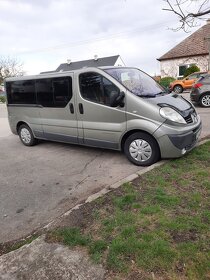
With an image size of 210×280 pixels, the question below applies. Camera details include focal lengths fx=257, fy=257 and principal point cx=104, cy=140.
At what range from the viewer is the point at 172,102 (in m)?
4.97

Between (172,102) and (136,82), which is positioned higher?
(136,82)

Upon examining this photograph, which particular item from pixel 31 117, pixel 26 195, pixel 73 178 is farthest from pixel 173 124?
pixel 31 117

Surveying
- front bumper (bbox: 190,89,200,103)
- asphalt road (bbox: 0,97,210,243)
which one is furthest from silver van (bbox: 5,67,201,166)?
front bumper (bbox: 190,89,200,103)

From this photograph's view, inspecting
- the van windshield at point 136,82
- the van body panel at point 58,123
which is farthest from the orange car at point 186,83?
the van body panel at point 58,123

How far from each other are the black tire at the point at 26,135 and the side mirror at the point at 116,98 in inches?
122

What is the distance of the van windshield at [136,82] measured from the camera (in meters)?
5.09

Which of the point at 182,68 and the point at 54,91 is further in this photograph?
the point at 182,68

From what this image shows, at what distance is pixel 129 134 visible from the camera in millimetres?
5109

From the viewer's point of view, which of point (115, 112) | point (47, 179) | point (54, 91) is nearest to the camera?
point (47, 179)

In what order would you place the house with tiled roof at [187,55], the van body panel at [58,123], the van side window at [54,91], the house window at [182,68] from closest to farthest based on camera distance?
the van side window at [54,91] < the van body panel at [58,123] < the house with tiled roof at [187,55] < the house window at [182,68]

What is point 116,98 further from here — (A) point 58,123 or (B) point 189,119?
(A) point 58,123

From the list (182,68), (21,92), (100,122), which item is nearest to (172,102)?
(100,122)

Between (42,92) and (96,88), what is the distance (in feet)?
5.69

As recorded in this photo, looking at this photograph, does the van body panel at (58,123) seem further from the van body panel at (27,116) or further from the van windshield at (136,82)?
the van windshield at (136,82)
